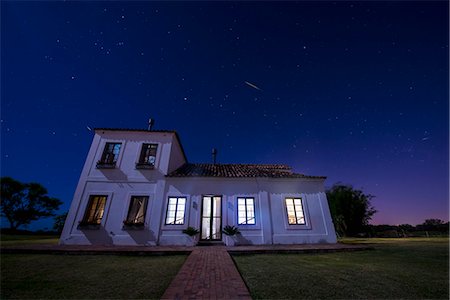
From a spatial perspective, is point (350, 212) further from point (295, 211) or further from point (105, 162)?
point (105, 162)

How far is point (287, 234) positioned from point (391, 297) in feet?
25.9

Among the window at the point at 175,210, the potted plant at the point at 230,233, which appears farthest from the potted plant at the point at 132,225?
the potted plant at the point at 230,233

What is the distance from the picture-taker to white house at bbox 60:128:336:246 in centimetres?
1027

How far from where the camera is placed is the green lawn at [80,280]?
132 inches

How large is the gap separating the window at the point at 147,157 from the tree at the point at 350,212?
2807 cm

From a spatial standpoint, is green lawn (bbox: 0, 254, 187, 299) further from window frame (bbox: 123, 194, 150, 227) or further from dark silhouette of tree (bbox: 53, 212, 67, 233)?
dark silhouette of tree (bbox: 53, 212, 67, 233)

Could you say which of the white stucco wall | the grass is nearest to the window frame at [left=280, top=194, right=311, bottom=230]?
the white stucco wall

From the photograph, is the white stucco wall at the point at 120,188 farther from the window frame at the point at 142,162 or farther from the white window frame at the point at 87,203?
the window frame at the point at 142,162

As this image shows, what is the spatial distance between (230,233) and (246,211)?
161cm

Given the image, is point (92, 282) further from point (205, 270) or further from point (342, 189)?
point (342, 189)

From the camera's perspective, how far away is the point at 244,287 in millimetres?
3418

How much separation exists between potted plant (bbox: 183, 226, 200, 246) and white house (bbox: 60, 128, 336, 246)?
0.16 m

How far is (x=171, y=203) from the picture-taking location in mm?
11031

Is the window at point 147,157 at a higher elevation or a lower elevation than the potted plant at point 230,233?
higher
